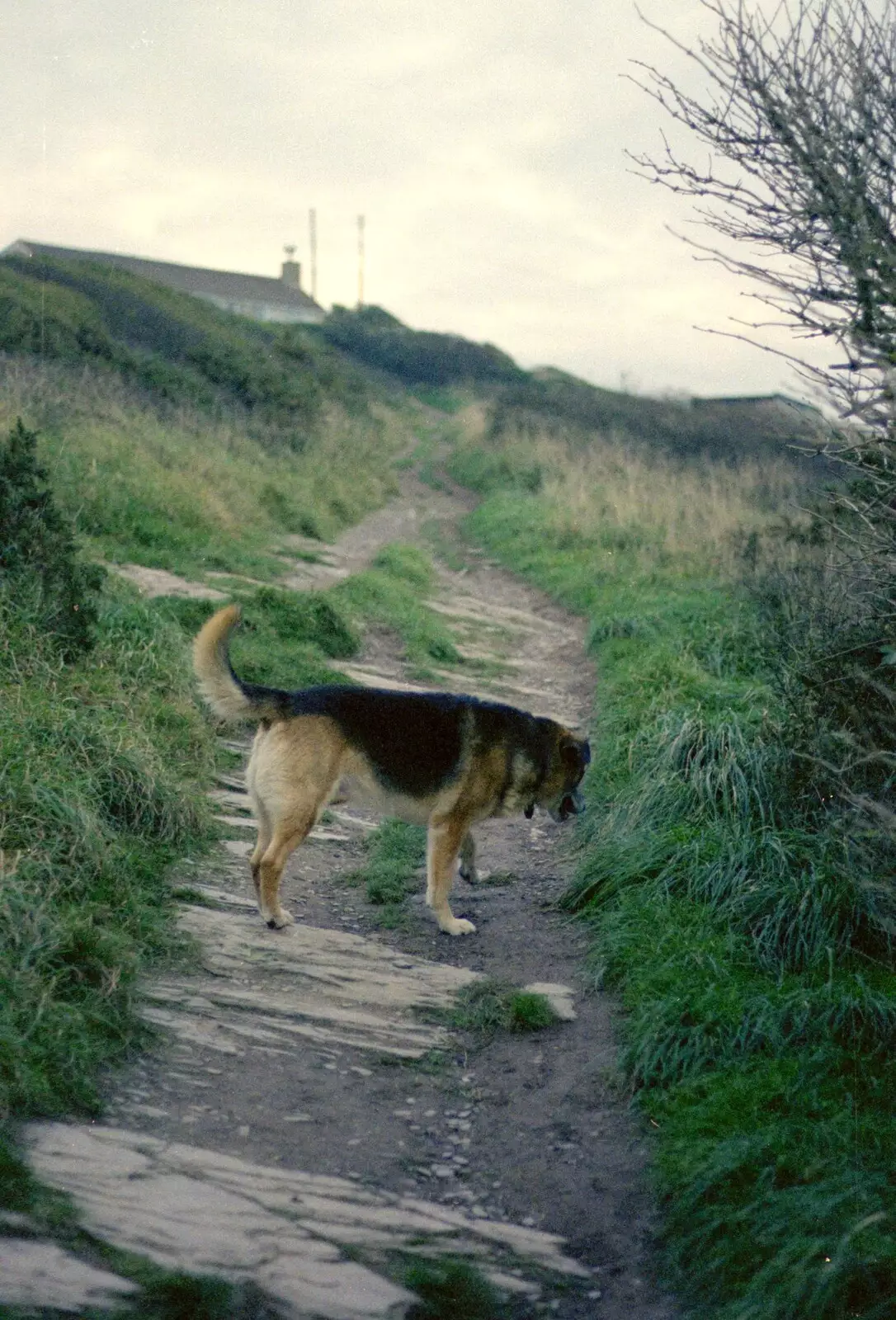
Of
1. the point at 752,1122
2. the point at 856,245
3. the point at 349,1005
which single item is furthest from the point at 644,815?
the point at 856,245

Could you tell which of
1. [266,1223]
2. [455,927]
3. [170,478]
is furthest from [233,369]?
[266,1223]

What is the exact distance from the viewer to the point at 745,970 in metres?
4.71

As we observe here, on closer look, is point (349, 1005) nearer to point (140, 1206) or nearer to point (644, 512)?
point (140, 1206)

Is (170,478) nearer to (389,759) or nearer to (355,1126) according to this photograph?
(389,759)

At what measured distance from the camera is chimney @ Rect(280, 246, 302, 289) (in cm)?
7819

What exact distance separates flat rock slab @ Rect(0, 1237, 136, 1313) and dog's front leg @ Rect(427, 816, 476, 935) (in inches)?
116

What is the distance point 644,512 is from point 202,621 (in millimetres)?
9018

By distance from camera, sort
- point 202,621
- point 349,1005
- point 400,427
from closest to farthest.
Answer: point 349,1005 < point 202,621 < point 400,427

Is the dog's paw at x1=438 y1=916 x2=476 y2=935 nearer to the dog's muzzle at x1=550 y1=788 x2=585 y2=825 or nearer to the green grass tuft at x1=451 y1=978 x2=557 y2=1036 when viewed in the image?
Result: the green grass tuft at x1=451 y1=978 x2=557 y2=1036

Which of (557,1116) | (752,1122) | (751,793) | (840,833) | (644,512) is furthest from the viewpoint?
(644,512)


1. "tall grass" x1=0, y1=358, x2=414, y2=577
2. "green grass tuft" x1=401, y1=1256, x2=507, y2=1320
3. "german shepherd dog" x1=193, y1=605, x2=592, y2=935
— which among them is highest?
"tall grass" x1=0, y1=358, x2=414, y2=577

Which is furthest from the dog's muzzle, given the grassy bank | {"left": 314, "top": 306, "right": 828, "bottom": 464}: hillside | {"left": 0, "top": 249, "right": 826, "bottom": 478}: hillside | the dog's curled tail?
{"left": 0, "top": 249, "right": 826, "bottom": 478}: hillside

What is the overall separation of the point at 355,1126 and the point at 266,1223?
74 cm

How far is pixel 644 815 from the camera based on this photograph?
247 inches
